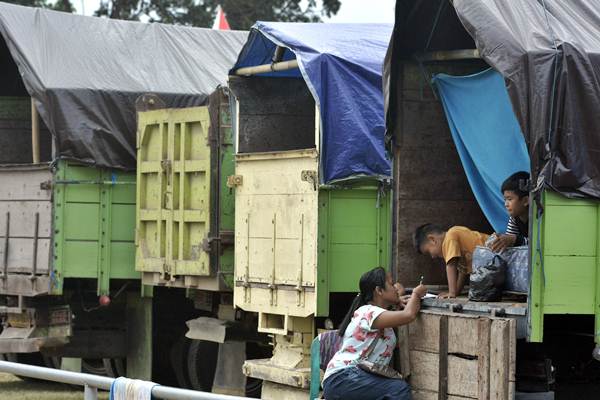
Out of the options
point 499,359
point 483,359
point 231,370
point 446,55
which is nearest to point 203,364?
point 231,370

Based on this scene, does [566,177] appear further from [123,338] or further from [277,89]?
[123,338]

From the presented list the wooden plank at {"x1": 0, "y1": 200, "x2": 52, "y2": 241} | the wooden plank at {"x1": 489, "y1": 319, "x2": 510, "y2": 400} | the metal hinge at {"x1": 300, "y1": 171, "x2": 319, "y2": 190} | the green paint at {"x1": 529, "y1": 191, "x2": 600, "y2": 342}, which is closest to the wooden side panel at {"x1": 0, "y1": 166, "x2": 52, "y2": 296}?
the wooden plank at {"x1": 0, "y1": 200, "x2": 52, "y2": 241}

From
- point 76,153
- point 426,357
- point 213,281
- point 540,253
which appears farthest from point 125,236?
point 540,253

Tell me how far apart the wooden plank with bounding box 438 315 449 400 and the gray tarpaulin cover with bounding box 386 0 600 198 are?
45.8 inches

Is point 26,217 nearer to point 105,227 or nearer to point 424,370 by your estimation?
point 105,227

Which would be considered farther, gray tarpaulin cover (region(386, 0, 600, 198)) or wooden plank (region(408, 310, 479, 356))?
wooden plank (region(408, 310, 479, 356))

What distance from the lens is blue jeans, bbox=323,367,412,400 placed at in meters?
8.98

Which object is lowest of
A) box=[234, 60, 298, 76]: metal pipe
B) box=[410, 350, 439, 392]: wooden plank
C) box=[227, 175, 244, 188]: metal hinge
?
box=[410, 350, 439, 392]: wooden plank

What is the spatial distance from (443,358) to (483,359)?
1.46ft

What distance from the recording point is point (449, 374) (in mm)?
8867

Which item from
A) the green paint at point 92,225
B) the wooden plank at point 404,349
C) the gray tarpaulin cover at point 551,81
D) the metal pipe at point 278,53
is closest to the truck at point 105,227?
the green paint at point 92,225

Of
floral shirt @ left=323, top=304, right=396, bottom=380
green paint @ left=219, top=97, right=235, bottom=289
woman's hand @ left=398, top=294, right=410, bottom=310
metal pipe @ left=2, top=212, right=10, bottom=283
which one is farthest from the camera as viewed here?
metal pipe @ left=2, top=212, right=10, bottom=283

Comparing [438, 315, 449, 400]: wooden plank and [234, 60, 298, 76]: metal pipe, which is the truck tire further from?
[438, 315, 449, 400]: wooden plank

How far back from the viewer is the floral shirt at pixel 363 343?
29.8 feet
